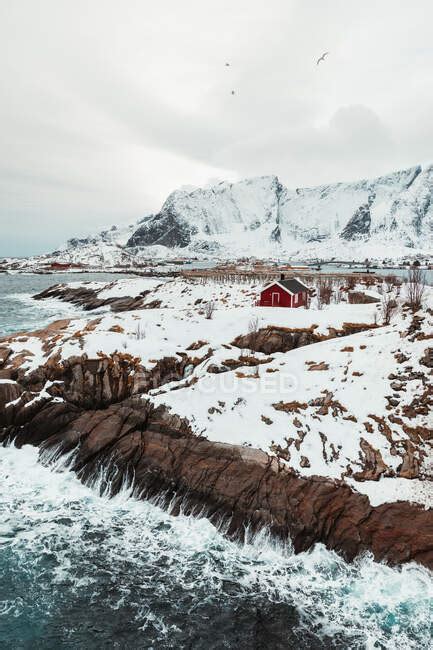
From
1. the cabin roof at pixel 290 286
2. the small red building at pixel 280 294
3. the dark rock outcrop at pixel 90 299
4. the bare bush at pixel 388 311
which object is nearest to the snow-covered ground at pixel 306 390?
the bare bush at pixel 388 311

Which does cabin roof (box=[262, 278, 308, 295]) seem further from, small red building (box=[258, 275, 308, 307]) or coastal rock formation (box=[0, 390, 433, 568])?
coastal rock formation (box=[0, 390, 433, 568])

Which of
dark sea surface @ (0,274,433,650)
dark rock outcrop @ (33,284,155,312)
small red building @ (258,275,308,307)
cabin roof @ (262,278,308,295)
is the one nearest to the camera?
dark sea surface @ (0,274,433,650)

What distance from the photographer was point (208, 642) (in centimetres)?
1037

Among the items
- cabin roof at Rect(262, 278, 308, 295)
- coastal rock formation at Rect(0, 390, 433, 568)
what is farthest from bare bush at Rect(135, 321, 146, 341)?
cabin roof at Rect(262, 278, 308, 295)

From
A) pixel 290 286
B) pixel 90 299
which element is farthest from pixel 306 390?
pixel 90 299

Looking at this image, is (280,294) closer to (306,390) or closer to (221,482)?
(306,390)

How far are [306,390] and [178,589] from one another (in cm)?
1231

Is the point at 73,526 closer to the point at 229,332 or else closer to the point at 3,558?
the point at 3,558

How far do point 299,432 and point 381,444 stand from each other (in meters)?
3.96

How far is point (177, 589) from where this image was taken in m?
12.2

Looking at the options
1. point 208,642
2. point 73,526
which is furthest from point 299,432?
point 73,526

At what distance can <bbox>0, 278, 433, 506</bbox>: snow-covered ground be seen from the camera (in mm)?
16281

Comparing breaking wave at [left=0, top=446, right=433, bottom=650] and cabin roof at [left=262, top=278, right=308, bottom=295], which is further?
cabin roof at [left=262, top=278, right=308, bottom=295]

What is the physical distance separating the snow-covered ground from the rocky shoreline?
83 cm
